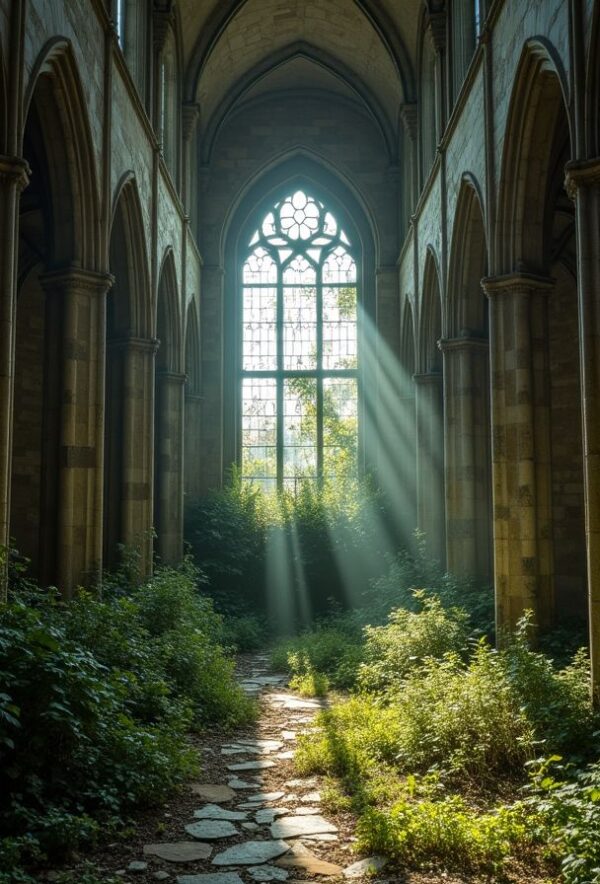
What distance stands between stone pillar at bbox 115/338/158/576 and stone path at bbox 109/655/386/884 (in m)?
5.65

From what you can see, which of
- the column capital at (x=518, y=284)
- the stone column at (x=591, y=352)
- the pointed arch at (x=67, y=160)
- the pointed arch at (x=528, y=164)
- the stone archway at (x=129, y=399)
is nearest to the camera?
the stone column at (x=591, y=352)

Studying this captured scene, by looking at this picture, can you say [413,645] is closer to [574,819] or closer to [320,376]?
[574,819]

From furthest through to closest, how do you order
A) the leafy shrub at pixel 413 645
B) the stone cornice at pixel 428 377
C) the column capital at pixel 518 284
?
1. the stone cornice at pixel 428 377
2. the column capital at pixel 518 284
3. the leafy shrub at pixel 413 645

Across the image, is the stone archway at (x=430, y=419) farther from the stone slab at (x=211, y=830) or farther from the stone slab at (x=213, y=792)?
the stone slab at (x=211, y=830)

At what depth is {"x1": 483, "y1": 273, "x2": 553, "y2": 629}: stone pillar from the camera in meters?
9.66

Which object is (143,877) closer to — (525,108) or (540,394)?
(540,394)

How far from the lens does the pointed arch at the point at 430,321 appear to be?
1579cm

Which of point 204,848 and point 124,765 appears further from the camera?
point 124,765

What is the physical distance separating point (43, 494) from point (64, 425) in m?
0.79

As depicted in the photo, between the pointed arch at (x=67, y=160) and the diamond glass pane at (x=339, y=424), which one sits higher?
the pointed arch at (x=67, y=160)

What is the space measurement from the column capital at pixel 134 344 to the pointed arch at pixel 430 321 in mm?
5027

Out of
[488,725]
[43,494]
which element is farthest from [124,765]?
[43,494]

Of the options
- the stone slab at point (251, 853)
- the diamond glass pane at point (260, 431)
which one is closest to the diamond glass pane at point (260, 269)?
the diamond glass pane at point (260, 431)

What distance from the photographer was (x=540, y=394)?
391 inches
